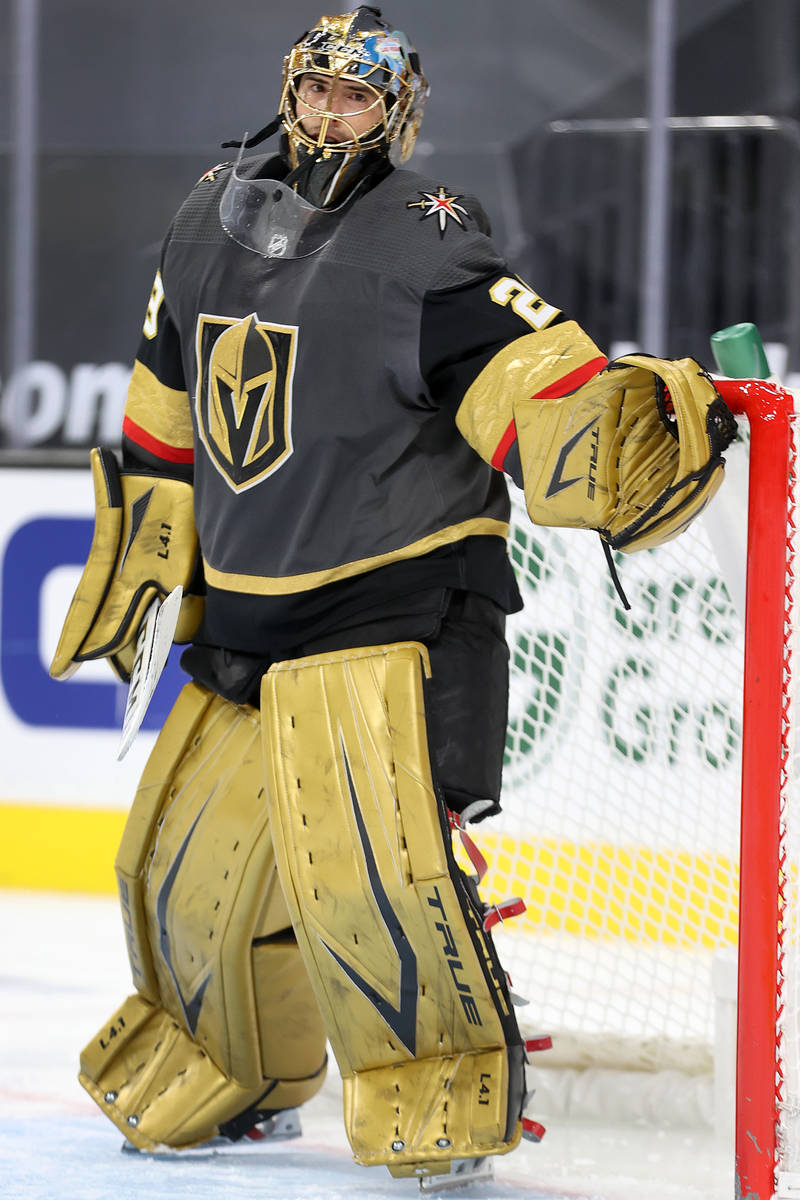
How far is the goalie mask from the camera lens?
1857 mm

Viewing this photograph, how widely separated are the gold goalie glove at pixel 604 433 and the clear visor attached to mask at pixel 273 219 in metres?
0.26

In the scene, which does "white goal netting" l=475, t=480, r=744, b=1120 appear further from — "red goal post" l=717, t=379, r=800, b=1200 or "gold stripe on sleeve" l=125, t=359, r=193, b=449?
"gold stripe on sleeve" l=125, t=359, r=193, b=449

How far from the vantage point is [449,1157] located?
1.79 metres

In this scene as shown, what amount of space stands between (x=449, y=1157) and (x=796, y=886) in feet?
1.55

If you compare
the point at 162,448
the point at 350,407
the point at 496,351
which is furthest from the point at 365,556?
the point at 162,448

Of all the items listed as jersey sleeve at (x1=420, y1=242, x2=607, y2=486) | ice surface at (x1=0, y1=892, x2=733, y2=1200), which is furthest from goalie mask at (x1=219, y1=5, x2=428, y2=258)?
ice surface at (x1=0, y1=892, x2=733, y2=1200)

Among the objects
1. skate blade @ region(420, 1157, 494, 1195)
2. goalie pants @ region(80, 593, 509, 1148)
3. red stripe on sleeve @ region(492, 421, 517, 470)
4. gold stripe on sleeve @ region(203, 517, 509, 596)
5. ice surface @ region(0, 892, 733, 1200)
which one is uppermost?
red stripe on sleeve @ region(492, 421, 517, 470)

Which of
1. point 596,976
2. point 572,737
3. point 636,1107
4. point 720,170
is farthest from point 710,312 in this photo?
point 636,1107

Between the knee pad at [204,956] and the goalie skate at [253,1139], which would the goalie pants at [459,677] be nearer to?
the knee pad at [204,956]

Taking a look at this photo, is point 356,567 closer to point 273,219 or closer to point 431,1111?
point 273,219

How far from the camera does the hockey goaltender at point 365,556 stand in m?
1.76

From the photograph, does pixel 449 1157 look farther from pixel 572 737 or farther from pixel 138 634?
pixel 572 737

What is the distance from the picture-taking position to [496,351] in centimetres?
176

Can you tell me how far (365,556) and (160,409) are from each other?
1.28ft
